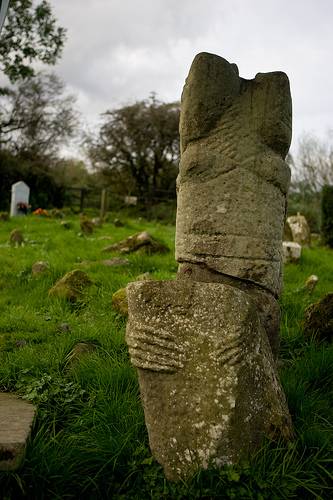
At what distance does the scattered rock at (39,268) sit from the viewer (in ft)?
21.4

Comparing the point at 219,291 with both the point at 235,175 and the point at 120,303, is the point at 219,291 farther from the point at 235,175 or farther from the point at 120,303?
the point at 120,303

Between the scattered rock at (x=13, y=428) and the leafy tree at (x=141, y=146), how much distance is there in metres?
19.6

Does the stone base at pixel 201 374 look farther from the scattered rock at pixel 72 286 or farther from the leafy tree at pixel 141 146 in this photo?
the leafy tree at pixel 141 146

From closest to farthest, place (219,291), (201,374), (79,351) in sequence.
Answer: (201,374) → (219,291) → (79,351)

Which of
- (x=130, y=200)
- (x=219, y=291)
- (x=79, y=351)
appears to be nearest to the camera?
(x=219, y=291)

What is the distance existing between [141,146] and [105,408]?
2123cm

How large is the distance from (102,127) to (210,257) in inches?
866

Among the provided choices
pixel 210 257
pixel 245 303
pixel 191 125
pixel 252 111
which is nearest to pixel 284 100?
pixel 252 111

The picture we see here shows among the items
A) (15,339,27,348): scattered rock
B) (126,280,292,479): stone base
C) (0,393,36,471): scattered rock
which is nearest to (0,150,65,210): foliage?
(15,339,27,348): scattered rock

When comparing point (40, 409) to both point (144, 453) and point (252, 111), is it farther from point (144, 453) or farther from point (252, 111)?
point (252, 111)

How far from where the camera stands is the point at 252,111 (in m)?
2.96

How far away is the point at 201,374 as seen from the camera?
230 cm

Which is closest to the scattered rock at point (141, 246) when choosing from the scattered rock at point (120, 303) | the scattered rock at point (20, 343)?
the scattered rock at point (120, 303)

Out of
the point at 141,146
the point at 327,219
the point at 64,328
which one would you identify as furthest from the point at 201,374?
the point at 141,146
